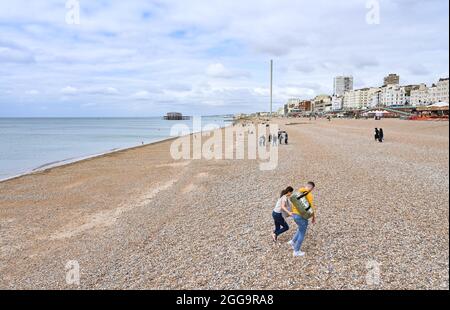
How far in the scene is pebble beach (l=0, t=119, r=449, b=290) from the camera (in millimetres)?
6859

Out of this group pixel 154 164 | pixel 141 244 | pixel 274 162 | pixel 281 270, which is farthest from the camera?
pixel 154 164

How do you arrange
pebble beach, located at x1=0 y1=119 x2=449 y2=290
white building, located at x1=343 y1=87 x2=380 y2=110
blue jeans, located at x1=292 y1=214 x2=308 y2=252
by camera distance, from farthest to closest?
white building, located at x1=343 y1=87 x2=380 y2=110, blue jeans, located at x1=292 y1=214 x2=308 y2=252, pebble beach, located at x1=0 y1=119 x2=449 y2=290

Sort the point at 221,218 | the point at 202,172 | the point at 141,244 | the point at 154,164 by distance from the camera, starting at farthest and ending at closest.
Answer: the point at 154,164, the point at 202,172, the point at 221,218, the point at 141,244

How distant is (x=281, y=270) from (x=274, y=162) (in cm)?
1528

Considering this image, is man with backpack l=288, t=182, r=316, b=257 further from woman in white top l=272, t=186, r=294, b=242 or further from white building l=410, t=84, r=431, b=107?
white building l=410, t=84, r=431, b=107

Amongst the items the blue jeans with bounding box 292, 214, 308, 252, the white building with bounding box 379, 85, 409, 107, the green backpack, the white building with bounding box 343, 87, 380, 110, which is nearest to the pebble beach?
the blue jeans with bounding box 292, 214, 308, 252

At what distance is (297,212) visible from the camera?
718cm

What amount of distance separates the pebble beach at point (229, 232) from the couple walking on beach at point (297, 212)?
13.6 inches

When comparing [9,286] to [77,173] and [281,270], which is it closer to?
[281,270]

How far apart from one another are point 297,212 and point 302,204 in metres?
0.33

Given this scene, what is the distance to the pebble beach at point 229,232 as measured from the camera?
270 inches

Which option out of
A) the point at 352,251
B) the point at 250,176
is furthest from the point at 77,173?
the point at 352,251
